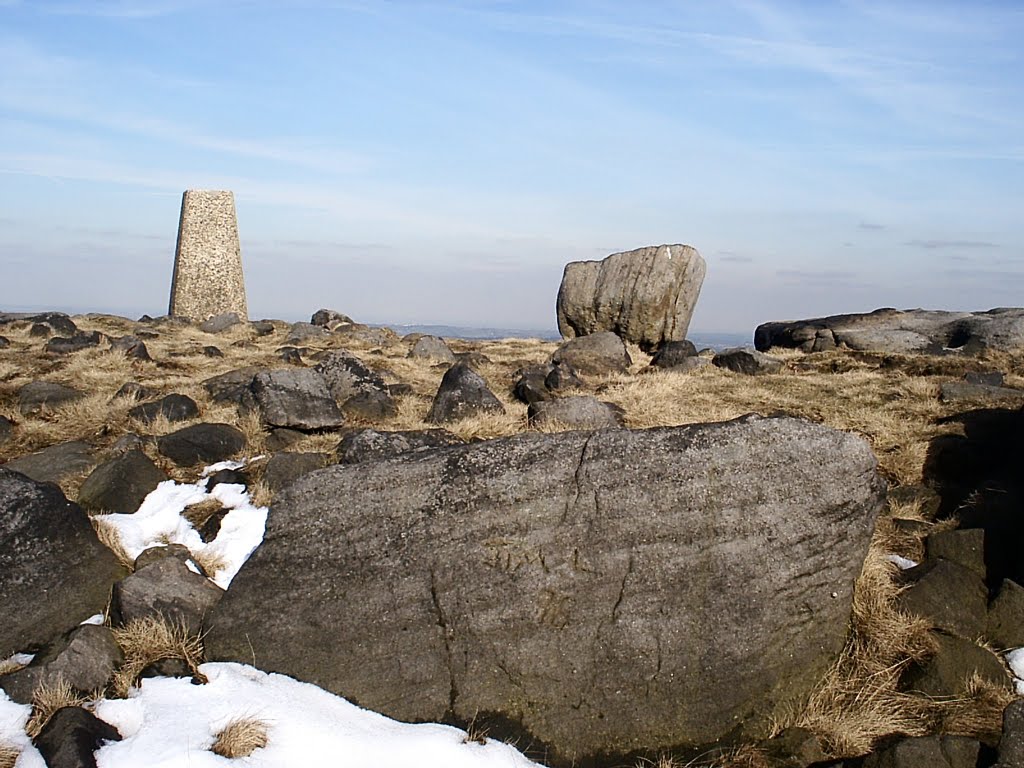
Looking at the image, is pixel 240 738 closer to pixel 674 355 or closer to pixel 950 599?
pixel 950 599

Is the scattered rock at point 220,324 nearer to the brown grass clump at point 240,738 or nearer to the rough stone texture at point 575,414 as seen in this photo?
the rough stone texture at point 575,414

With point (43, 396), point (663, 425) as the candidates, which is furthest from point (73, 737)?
point (43, 396)

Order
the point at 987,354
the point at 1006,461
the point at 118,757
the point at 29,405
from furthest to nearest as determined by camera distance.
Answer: the point at 987,354
the point at 29,405
the point at 1006,461
the point at 118,757

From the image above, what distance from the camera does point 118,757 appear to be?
476 centimetres

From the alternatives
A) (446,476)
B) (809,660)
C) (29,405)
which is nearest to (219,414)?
(29,405)

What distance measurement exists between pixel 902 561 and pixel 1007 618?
3.43ft

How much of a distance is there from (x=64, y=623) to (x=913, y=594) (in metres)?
6.25

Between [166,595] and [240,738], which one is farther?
[166,595]

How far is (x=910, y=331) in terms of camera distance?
799 inches

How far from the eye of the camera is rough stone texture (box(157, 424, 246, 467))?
944cm

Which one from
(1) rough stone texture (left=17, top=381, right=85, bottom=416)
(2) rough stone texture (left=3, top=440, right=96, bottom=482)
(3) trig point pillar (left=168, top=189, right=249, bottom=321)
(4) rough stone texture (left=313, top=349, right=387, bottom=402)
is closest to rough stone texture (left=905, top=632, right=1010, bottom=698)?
(2) rough stone texture (left=3, top=440, right=96, bottom=482)

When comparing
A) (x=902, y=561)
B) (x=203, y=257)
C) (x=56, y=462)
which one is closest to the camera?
(x=902, y=561)

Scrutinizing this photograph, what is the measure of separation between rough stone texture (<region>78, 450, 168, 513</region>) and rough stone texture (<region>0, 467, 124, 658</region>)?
5.01 feet

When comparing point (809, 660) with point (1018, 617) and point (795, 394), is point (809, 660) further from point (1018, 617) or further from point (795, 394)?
point (795, 394)
